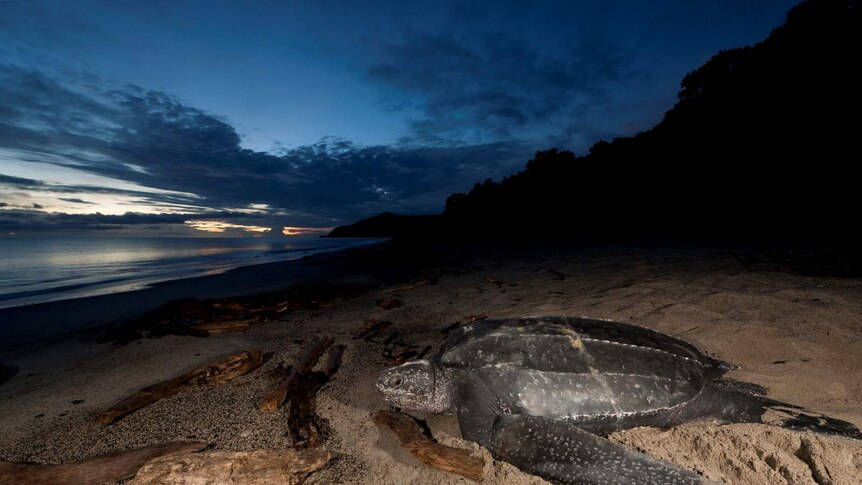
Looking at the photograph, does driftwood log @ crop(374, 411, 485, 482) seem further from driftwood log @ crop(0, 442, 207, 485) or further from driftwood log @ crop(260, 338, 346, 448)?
driftwood log @ crop(0, 442, 207, 485)

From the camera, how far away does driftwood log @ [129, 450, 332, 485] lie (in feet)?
5.28

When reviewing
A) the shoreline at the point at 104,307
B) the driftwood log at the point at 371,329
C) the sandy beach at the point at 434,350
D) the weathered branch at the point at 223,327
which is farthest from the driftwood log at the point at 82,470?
the shoreline at the point at 104,307

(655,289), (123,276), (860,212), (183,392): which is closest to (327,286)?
(183,392)

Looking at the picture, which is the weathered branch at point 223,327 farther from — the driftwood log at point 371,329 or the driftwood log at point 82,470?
the driftwood log at point 82,470

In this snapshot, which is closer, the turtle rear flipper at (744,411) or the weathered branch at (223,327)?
the turtle rear flipper at (744,411)

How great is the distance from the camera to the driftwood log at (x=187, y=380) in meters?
2.40

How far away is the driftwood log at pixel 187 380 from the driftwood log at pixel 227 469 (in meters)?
1.06

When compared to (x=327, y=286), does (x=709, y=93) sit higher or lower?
higher

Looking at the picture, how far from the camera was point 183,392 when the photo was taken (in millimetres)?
2754

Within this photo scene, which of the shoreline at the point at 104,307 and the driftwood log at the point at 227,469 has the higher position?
the driftwood log at the point at 227,469

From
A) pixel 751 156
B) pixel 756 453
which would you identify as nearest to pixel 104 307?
pixel 756 453

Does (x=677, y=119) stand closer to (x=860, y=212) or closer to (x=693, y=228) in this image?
(x=693, y=228)

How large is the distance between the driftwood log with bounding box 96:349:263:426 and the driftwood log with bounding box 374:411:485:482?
1795 millimetres

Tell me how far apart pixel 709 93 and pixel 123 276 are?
27628 mm
